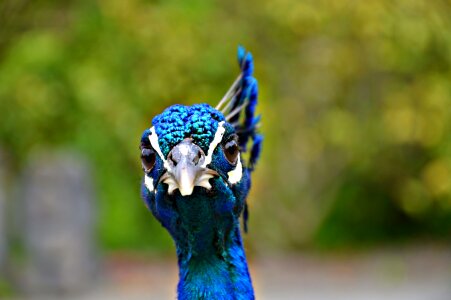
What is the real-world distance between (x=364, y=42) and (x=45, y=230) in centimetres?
329

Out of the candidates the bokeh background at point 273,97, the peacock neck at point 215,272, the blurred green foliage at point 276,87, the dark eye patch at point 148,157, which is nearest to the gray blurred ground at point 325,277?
the bokeh background at point 273,97

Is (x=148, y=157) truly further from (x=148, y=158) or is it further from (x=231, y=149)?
(x=231, y=149)

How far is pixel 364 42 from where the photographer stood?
8125mm

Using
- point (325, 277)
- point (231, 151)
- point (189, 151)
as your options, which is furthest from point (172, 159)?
point (325, 277)

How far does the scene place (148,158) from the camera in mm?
2016

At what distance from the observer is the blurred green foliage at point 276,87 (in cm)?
735

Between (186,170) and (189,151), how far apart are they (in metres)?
0.06

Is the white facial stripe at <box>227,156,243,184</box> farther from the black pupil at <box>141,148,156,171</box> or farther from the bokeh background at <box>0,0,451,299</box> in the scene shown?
the bokeh background at <box>0,0,451,299</box>

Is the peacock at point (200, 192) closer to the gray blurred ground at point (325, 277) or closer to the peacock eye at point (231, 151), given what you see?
the peacock eye at point (231, 151)

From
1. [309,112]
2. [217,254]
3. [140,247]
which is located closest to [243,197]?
[217,254]

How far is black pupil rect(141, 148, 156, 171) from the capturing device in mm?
2010

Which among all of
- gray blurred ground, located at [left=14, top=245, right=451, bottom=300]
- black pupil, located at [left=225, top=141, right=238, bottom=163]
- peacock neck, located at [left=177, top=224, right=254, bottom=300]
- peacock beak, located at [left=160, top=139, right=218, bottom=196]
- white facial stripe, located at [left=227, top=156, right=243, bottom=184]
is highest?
gray blurred ground, located at [left=14, top=245, right=451, bottom=300]

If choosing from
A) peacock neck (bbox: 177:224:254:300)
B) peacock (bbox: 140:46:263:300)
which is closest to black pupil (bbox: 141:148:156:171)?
peacock (bbox: 140:46:263:300)

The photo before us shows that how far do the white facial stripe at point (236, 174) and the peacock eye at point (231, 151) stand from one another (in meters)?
0.02
